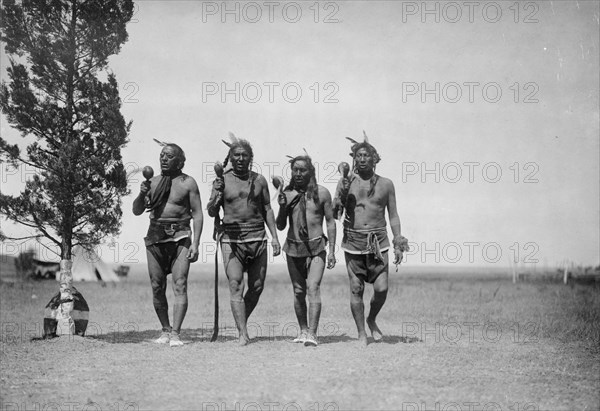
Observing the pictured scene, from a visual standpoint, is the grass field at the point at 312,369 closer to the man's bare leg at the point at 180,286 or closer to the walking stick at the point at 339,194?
the man's bare leg at the point at 180,286

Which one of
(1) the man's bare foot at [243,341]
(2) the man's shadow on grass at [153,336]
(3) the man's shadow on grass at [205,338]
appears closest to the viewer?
(1) the man's bare foot at [243,341]

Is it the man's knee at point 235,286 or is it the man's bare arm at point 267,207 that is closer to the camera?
the man's knee at point 235,286

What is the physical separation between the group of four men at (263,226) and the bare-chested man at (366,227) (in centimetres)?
1

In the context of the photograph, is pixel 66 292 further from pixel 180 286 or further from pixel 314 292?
pixel 314 292

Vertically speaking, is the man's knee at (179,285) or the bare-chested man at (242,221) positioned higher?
the bare-chested man at (242,221)

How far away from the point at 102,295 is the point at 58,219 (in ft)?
37.7

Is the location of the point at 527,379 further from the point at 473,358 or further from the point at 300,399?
the point at 300,399

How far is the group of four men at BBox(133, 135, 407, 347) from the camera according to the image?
7285 mm

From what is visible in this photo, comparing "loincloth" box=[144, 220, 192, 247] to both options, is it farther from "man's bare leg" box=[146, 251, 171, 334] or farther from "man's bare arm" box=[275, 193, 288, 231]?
"man's bare arm" box=[275, 193, 288, 231]

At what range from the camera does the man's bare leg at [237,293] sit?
7211mm

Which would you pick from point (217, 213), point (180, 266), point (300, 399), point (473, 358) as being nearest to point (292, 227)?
point (217, 213)

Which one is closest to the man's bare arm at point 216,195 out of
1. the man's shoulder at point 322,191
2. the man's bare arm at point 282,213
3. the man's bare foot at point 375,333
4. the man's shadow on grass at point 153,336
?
the man's bare arm at point 282,213

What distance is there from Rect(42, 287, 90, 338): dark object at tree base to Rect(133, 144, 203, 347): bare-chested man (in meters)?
1.25

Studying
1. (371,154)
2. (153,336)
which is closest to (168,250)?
(153,336)
